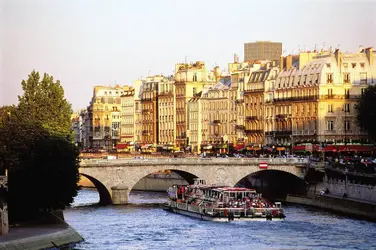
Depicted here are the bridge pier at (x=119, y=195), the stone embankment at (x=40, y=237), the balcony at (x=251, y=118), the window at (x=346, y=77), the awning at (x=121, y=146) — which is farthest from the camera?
the awning at (x=121, y=146)

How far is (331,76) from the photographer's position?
136 meters

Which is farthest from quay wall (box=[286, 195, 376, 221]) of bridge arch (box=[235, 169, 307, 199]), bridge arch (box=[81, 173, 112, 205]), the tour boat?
bridge arch (box=[81, 173, 112, 205])

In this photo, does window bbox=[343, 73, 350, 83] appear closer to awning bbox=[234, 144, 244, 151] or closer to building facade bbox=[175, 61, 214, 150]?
awning bbox=[234, 144, 244, 151]

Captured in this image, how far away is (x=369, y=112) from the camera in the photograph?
401ft

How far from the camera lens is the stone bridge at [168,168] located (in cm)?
11006

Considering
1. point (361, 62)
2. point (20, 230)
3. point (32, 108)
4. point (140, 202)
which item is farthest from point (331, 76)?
point (20, 230)

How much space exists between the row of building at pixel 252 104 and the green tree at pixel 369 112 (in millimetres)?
2487


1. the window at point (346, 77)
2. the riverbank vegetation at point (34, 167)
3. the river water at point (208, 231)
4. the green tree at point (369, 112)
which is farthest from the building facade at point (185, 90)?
the riverbank vegetation at point (34, 167)

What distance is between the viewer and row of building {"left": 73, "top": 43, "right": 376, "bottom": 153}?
5374 inches

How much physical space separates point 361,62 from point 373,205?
159 feet

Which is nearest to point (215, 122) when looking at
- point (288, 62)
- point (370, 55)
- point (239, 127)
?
point (239, 127)

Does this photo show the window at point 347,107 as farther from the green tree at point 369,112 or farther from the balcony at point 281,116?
the green tree at point 369,112

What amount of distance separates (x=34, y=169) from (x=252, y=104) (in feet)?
240

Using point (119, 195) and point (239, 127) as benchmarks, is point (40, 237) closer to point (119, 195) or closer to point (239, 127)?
point (119, 195)
